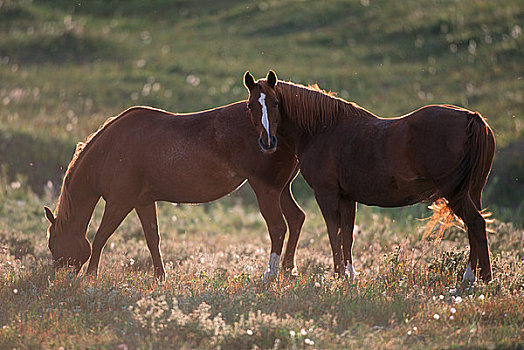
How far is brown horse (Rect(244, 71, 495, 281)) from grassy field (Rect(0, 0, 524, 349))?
720 millimetres

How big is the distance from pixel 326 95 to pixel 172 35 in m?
20.9

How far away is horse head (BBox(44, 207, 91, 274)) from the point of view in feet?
25.2

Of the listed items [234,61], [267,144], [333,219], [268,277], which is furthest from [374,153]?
[234,61]

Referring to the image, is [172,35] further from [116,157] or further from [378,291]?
[378,291]

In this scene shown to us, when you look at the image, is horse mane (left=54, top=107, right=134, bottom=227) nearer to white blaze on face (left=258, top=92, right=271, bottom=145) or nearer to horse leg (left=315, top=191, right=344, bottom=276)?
white blaze on face (left=258, top=92, right=271, bottom=145)

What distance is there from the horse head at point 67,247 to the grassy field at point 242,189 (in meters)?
0.19

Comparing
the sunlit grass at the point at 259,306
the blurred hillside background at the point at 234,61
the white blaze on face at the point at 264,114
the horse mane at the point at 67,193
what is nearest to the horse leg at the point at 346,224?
the sunlit grass at the point at 259,306

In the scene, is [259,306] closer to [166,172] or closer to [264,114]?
[264,114]

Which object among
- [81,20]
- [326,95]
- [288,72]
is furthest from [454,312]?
[81,20]

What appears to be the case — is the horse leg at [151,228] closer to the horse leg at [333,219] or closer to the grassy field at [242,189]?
the grassy field at [242,189]

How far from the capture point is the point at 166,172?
756 centimetres

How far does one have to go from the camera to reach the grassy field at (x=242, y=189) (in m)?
5.34

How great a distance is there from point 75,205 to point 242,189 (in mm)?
7091

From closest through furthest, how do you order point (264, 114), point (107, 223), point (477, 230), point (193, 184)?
1. point (477, 230)
2. point (264, 114)
3. point (193, 184)
4. point (107, 223)
